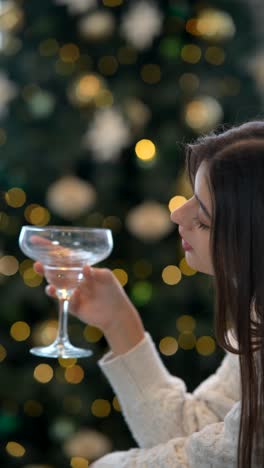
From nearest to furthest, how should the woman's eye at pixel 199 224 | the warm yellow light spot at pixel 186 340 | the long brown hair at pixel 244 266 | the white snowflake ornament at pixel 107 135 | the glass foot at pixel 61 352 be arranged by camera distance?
the long brown hair at pixel 244 266
the woman's eye at pixel 199 224
the glass foot at pixel 61 352
the white snowflake ornament at pixel 107 135
the warm yellow light spot at pixel 186 340

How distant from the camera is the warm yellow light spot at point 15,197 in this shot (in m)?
2.79

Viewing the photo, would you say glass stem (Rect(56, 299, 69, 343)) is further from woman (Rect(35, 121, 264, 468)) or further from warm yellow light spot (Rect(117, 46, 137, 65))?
warm yellow light spot (Rect(117, 46, 137, 65))

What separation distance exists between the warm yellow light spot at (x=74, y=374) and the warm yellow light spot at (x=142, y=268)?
0.36 meters

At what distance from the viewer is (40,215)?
109 inches

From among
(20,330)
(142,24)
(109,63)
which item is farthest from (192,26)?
(20,330)

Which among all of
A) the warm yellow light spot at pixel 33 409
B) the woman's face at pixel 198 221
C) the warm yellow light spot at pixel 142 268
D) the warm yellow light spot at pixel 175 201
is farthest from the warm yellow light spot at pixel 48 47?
the woman's face at pixel 198 221

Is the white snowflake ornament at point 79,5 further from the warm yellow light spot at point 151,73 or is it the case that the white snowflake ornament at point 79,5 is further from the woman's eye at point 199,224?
the woman's eye at point 199,224

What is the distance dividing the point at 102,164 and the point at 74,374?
2.26ft

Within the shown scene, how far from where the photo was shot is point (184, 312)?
281cm

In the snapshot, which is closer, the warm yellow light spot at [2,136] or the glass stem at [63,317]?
the glass stem at [63,317]

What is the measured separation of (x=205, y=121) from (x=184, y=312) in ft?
2.03

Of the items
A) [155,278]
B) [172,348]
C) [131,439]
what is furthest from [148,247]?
[131,439]

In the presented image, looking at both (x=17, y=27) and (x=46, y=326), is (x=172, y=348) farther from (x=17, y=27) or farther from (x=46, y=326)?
(x=17, y=27)

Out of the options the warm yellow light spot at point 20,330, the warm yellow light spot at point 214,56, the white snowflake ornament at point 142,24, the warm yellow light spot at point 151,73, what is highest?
the white snowflake ornament at point 142,24
